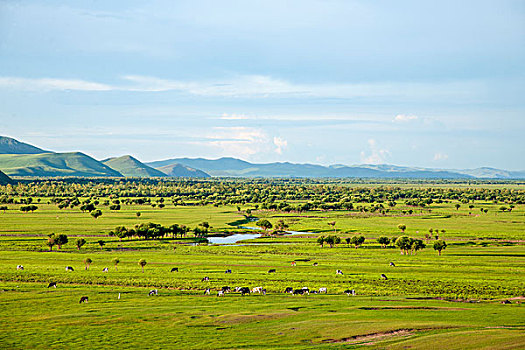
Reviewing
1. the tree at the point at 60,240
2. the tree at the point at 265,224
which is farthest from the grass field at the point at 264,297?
the tree at the point at 265,224

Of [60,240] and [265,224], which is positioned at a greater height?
[265,224]

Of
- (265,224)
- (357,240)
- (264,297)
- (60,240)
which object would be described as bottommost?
(60,240)

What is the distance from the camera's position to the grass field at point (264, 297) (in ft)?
119

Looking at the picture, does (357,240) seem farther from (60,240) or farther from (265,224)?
(60,240)

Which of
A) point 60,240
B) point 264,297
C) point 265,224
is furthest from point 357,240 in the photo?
point 60,240

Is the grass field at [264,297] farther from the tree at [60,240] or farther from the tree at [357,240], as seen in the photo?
the tree at [357,240]

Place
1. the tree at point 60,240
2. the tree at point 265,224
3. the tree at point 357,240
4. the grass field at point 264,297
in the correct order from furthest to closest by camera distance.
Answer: the tree at point 265,224
the tree at point 357,240
the tree at point 60,240
the grass field at point 264,297

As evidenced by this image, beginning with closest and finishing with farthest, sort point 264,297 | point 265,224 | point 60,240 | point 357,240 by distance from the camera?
point 264,297
point 60,240
point 357,240
point 265,224

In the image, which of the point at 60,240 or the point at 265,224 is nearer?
the point at 60,240

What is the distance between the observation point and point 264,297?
170 feet

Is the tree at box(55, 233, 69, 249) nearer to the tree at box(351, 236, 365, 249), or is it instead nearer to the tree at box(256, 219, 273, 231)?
the tree at box(256, 219, 273, 231)

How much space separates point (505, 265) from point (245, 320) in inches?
1987

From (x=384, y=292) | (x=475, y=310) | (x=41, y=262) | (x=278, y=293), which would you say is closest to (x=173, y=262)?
(x=41, y=262)

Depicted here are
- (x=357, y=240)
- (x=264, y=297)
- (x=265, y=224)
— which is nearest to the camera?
(x=264, y=297)
